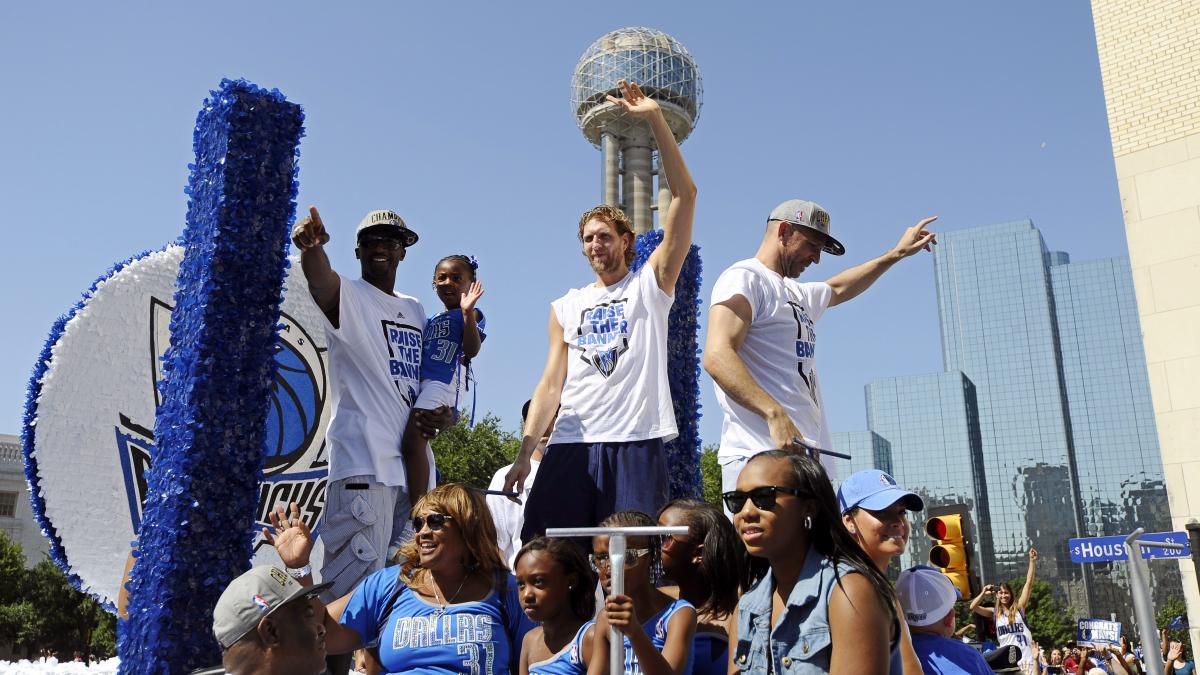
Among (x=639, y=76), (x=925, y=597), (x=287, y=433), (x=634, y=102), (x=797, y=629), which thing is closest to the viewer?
(x=797, y=629)

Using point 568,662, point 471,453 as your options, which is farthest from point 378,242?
point 471,453

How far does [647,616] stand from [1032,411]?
154531 mm

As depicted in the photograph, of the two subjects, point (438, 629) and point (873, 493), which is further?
point (438, 629)

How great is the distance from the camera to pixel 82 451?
24.4ft

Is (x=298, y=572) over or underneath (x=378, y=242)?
underneath

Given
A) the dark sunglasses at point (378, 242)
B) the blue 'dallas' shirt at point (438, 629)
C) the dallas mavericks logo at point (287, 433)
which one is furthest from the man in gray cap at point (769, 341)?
the dallas mavericks logo at point (287, 433)

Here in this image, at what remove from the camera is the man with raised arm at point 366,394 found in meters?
4.72

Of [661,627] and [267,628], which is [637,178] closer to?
[661,627]

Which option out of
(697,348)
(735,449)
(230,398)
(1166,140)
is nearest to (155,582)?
(230,398)

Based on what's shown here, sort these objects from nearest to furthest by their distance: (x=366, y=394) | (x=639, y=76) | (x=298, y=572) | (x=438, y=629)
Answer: (x=438, y=629)
(x=298, y=572)
(x=366, y=394)
(x=639, y=76)

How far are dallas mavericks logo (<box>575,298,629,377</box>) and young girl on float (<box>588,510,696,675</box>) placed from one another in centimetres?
117

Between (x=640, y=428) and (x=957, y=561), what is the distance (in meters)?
2.49

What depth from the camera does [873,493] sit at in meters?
3.29

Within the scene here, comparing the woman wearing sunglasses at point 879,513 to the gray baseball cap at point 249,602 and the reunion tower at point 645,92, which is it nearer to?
the gray baseball cap at point 249,602
